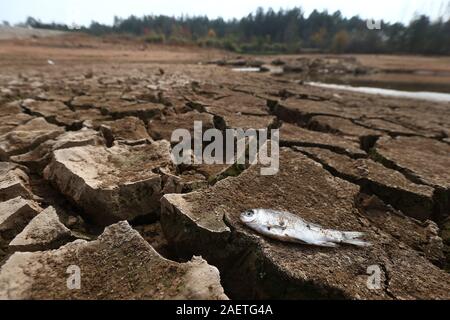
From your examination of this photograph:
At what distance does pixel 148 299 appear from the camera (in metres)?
1.31

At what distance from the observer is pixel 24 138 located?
9.76 feet

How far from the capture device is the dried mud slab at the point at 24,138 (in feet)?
9.23

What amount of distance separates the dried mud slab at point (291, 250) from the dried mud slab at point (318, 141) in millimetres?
920

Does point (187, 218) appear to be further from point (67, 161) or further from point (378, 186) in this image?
point (378, 186)

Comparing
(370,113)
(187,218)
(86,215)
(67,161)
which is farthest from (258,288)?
(370,113)

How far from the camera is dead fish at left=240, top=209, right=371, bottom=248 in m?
Answer: 1.68

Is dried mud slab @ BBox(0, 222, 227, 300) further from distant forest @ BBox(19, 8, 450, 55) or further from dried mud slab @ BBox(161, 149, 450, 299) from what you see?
distant forest @ BBox(19, 8, 450, 55)

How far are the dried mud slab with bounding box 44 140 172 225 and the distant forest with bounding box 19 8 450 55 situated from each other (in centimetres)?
3775

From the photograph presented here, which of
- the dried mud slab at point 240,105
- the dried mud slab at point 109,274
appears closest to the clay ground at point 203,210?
the dried mud slab at point 109,274

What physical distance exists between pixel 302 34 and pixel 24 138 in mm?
65273

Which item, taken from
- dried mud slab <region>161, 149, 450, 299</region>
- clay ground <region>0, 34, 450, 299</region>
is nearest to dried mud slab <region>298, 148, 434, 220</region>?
clay ground <region>0, 34, 450, 299</region>

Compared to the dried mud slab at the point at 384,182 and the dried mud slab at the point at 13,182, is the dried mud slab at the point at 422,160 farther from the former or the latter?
the dried mud slab at the point at 13,182

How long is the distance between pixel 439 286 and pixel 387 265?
0.21 meters
